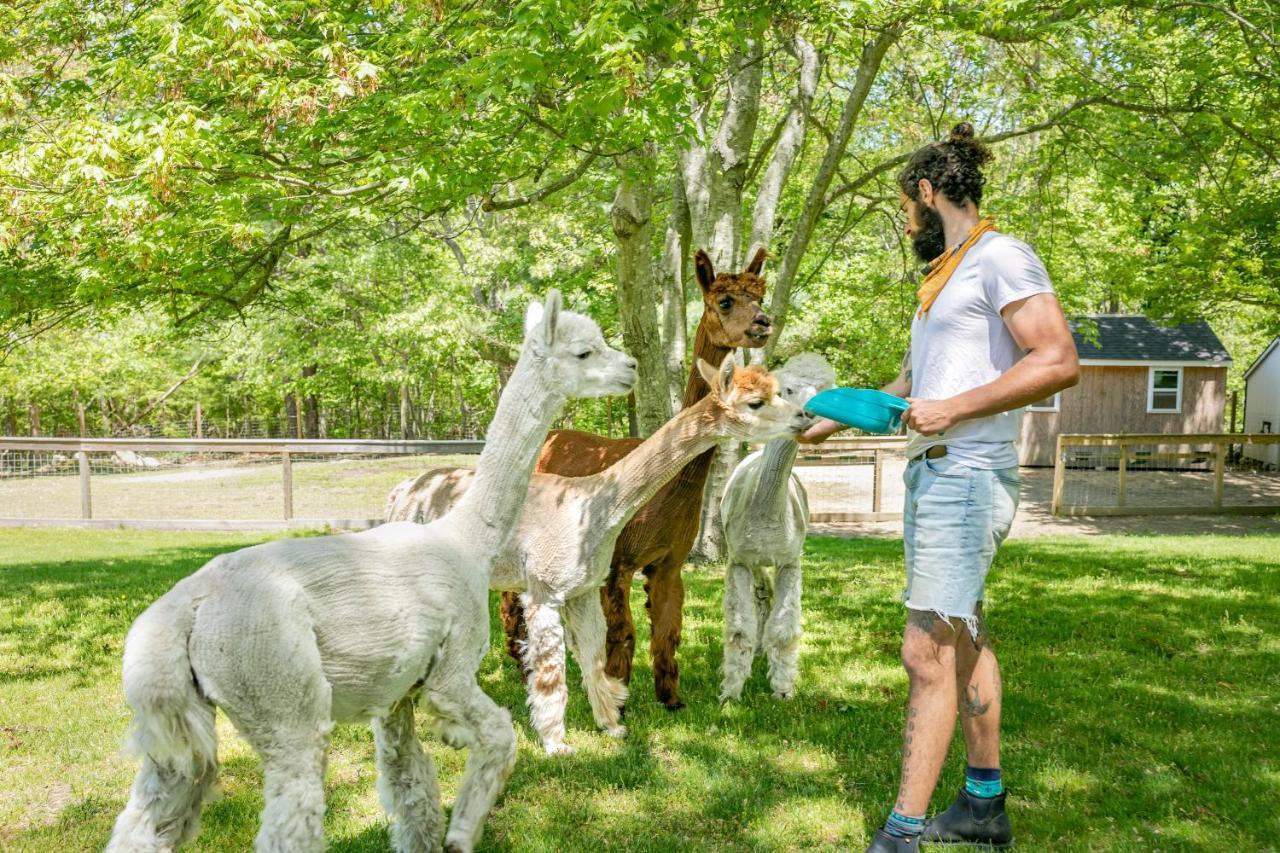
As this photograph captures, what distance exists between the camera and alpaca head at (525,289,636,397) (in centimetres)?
364

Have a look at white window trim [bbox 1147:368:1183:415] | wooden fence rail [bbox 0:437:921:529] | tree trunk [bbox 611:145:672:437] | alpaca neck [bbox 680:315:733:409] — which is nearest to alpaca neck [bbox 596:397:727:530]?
alpaca neck [bbox 680:315:733:409]

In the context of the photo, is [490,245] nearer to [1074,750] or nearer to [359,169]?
[359,169]

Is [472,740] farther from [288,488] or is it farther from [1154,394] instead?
[1154,394]

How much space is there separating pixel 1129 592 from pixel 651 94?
6077 mm

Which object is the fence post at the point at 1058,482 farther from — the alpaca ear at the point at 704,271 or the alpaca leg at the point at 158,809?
the alpaca leg at the point at 158,809

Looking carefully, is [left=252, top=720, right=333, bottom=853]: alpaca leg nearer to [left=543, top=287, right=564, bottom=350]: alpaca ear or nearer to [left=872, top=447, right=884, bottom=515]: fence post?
[left=543, top=287, right=564, bottom=350]: alpaca ear

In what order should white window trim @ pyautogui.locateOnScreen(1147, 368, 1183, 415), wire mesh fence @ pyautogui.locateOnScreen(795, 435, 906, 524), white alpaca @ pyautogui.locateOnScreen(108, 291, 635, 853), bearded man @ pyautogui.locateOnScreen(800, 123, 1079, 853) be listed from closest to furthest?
white alpaca @ pyautogui.locateOnScreen(108, 291, 635, 853)
bearded man @ pyautogui.locateOnScreen(800, 123, 1079, 853)
wire mesh fence @ pyautogui.locateOnScreen(795, 435, 906, 524)
white window trim @ pyautogui.locateOnScreen(1147, 368, 1183, 415)

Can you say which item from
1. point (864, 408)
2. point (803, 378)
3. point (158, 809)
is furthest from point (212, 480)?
point (864, 408)

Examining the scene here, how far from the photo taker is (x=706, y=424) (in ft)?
14.2

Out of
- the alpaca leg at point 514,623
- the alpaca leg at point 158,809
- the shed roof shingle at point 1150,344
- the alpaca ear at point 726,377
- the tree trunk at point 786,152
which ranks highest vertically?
the tree trunk at point 786,152

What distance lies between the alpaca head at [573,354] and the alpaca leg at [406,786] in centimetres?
131

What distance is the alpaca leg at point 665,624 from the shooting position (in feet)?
17.2

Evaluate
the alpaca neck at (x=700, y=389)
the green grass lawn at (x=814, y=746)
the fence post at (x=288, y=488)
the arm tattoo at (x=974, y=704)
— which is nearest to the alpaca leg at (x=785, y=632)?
the green grass lawn at (x=814, y=746)

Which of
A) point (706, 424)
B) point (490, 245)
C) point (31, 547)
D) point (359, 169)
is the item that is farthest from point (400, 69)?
point (490, 245)
